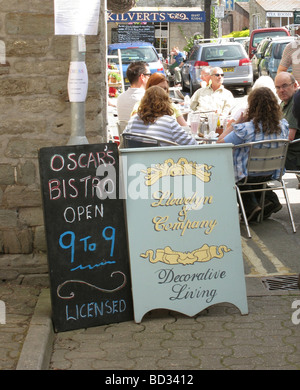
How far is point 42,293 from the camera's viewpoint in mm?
5305

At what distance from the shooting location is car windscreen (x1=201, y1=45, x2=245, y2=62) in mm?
22734

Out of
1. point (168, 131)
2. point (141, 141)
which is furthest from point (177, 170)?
point (141, 141)

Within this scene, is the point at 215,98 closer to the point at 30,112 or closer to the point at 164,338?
the point at 30,112

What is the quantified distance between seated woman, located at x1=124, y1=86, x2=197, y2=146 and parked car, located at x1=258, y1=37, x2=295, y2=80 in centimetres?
1807

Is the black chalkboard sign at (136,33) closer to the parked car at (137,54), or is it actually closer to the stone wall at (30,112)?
the parked car at (137,54)

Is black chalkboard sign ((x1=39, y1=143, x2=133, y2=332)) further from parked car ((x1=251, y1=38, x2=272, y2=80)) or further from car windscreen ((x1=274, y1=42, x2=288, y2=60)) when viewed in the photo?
parked car ((x1=251, y1=38, x2=272, y2=80))

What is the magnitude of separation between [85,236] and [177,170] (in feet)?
2.50

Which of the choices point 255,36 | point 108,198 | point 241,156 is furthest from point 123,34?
point 108,198

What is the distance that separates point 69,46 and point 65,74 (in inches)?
8.4

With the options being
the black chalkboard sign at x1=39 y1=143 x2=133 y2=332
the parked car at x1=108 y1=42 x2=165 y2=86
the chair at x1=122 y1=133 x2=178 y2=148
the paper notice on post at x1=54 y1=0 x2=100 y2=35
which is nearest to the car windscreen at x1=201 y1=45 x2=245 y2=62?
the parked car at x1=108 y1=42 x2=165 y2=86

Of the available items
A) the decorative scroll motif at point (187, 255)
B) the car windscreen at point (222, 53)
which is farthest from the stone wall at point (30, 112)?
the car windscreen at point (222, 53)

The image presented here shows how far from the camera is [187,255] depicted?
4.86 metres
